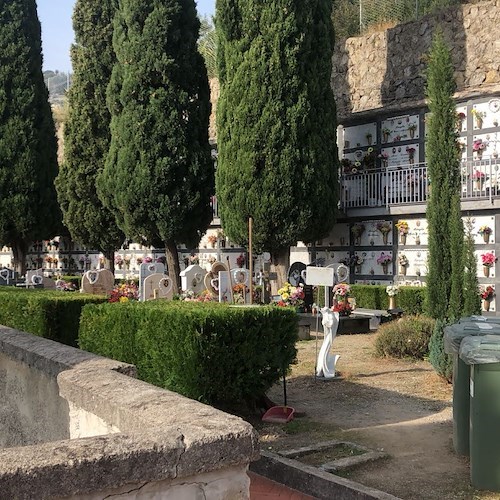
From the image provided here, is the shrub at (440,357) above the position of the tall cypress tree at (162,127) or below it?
below

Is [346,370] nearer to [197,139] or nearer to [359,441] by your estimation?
[359,441]

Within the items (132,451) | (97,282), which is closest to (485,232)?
(97,282)

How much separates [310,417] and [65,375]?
388 centimetres

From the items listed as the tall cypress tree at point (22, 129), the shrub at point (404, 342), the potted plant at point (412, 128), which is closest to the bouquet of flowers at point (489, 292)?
the potted plant at point (412, 128)

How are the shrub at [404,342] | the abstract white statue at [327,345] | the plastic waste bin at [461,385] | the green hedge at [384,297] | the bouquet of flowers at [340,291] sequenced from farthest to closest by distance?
1. the green hedge at [384,297]
2. the bouquet of flowers at [340,291]
3. the shrub at [404,342]
4. the abstract white statue at [327,345]
5. the plastic waste bin at [461,385]

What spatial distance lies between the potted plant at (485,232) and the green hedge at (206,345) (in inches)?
425

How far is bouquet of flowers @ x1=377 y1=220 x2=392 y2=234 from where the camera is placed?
62.0 ft

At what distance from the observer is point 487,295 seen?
16.6 metres

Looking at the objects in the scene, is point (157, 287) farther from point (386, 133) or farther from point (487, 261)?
point (386, 133)

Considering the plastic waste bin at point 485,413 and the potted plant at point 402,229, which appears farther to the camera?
the potted plant at point 402,229

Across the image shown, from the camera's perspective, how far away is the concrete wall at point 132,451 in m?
2.28

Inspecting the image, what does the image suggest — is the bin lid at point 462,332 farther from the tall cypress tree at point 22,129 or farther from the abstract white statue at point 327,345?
the tall cypress tree at point 22,129

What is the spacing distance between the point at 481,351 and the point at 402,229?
13877mm

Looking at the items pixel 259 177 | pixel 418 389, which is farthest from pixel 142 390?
pixel 259 177
